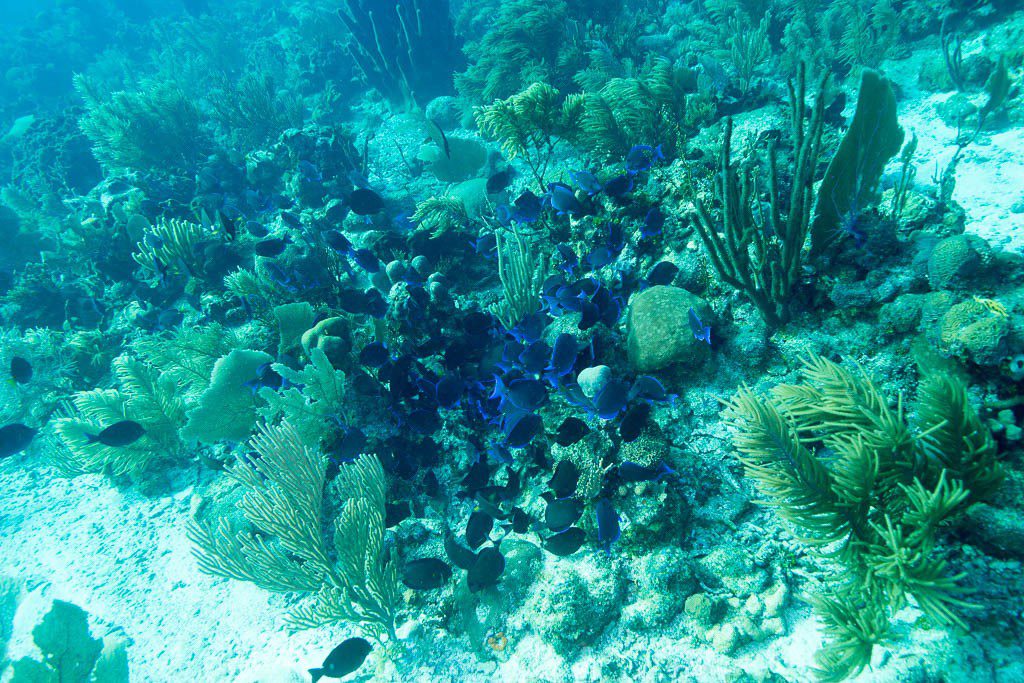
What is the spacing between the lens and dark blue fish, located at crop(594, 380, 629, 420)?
2930 millimetres

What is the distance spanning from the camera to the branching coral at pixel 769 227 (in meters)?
2.80

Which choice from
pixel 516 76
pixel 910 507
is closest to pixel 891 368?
pixel 910 507

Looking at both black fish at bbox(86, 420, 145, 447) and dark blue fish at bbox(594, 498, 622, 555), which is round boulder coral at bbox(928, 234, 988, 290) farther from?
black fish at bbox(86, 420, 145, 447)

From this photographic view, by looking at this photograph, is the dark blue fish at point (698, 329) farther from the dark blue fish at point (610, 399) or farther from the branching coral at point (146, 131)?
the branching coral at point (146, 131)

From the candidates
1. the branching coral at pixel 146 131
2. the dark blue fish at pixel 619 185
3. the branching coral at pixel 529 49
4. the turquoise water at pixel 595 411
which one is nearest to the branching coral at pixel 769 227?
the turquoise water at pixel 595 411

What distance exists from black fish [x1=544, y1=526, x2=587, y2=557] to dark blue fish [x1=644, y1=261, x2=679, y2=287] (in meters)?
2.21

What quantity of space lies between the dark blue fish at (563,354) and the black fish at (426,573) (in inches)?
65.2

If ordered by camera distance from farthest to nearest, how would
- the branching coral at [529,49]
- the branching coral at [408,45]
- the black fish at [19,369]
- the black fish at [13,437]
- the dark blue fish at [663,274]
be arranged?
the branching coral at [408,45], the branching coral at [529,49], the black fish at [19,369], the black fish at [13,437], the dark blue fish at [663,274]

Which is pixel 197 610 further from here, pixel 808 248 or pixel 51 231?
pixel 51 231

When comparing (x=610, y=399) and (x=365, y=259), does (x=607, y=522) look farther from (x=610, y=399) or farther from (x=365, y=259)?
(x=365, y=259)

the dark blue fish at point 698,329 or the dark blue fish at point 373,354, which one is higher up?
the dark blue fish at point 373,354

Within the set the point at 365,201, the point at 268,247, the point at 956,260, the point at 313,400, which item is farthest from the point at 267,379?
the point at 956,260

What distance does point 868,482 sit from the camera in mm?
2018

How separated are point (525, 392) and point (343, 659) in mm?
2099
